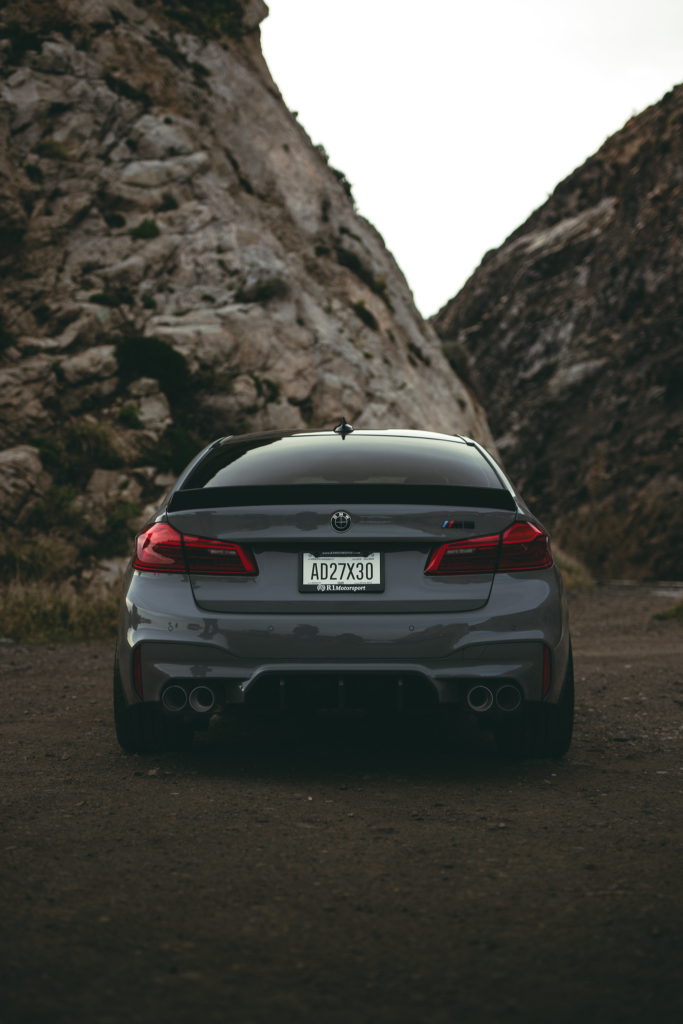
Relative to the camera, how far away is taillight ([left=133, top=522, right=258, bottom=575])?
156 inches

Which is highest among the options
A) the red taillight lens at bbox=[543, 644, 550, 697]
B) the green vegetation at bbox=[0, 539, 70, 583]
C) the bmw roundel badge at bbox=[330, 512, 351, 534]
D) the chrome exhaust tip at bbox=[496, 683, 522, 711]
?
the bmw roundel badge at bbox=[330, 512, 351, 534]

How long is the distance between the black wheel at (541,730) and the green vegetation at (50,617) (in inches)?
281

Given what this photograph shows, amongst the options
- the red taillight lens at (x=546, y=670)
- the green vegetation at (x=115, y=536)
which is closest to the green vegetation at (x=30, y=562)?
the green vegetation at (x=115, y=536)

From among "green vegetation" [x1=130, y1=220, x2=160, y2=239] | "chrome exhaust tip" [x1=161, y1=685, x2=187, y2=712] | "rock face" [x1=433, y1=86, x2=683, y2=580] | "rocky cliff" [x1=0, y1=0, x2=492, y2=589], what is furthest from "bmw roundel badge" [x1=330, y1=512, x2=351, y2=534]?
"rock face" [x1=433, y1=86, x2=683, y2=580]

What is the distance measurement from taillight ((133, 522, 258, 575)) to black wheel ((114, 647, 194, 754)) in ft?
1.85

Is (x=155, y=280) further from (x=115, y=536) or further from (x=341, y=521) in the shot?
(x=341, y=521)

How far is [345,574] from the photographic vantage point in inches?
154

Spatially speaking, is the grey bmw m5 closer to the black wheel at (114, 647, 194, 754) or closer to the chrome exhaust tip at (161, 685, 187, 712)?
the chrome exhaust tip at (161, 685, 187, 712)

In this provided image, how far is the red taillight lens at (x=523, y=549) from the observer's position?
398cm

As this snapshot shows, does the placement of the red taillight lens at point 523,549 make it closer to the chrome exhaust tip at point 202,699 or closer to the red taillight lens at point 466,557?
the red taillight lens at point 466,557

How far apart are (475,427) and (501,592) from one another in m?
28.4

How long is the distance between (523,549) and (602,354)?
152ft

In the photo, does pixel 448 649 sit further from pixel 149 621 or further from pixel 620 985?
pixel 620 985

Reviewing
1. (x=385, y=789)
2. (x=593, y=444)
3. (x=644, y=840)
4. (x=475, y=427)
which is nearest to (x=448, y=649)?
(x=385, y=789)
